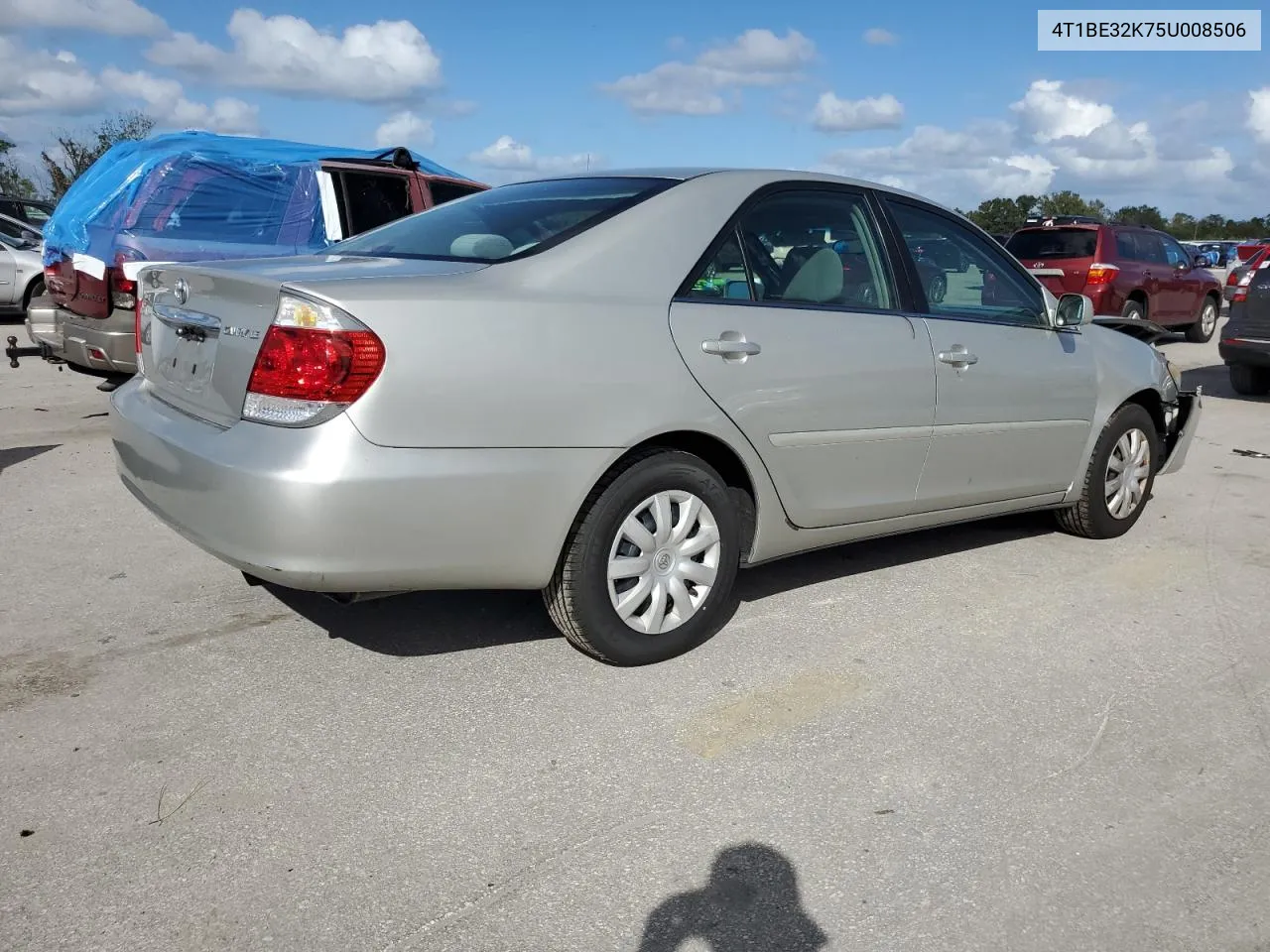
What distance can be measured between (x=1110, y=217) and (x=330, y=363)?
48.8 metres

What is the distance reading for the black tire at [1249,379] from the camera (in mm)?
10859

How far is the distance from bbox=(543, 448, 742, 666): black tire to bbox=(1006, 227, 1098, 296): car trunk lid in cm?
1129

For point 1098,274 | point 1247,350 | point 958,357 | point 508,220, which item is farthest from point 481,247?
point 1098,274

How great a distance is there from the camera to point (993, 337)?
4512 mm

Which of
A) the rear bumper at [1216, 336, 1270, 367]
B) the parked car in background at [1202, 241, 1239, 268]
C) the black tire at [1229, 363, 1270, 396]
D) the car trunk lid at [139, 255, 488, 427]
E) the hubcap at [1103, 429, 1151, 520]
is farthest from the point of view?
the parked car in background at [1202, 241, 1239, 268]

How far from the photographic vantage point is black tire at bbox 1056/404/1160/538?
513 centimetres

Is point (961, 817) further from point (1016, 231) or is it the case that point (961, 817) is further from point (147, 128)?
point (147, 128)

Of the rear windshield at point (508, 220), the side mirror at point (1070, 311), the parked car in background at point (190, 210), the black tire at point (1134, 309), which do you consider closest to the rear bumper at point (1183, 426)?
the side mirror at point (1070, 311)

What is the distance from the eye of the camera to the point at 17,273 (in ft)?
44.1

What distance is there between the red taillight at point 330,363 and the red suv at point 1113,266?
39.8 feet

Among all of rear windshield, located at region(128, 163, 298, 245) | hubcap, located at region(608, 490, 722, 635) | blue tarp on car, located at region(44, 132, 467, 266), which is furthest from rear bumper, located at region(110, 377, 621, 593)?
rear windshield, located at region(128, 163, 298, 245)

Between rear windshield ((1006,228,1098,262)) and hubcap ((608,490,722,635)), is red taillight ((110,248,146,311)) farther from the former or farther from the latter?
rear windshield ((1006,228,1098,262))

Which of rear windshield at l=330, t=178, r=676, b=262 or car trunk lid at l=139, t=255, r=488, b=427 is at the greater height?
rear windshield at l=330, t=178, r=676, b=262

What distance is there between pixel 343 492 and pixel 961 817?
178 centimetres
